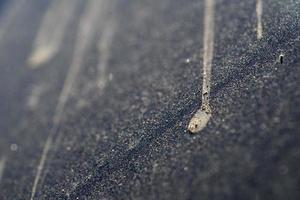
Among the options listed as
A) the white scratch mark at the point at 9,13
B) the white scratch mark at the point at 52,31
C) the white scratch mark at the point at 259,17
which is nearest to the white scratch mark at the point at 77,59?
the white scratch mark at the point at 52,31

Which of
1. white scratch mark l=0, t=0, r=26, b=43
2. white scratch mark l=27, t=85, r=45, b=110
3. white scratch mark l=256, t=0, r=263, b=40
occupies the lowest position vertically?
white scratch mark l=256, t=0, r=263, b=40

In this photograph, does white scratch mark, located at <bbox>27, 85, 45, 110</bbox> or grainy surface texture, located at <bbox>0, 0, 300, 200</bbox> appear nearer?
grainy surface texture, located at <bbox>0, 0, 300, 200</bbox>

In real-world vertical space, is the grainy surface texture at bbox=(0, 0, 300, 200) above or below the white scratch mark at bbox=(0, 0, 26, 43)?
below

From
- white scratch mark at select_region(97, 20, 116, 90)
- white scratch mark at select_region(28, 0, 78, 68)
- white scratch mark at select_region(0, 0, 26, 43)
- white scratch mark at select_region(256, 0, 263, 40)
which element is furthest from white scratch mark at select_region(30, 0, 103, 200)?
white scratch mark at select_region(256, 0, 263, 40)

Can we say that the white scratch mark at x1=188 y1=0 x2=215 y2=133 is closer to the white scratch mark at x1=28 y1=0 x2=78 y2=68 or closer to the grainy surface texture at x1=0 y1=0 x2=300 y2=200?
the grainy surface texture at x1=0 y1=0 x2=300 y2=200

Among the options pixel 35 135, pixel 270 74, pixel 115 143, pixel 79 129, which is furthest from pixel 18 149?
Answer: pixel 270 74

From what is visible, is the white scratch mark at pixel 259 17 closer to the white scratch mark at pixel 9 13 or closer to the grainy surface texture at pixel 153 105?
the grainy surface texture at pixel 153 105

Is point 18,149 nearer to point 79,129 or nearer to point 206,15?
point 79,129
